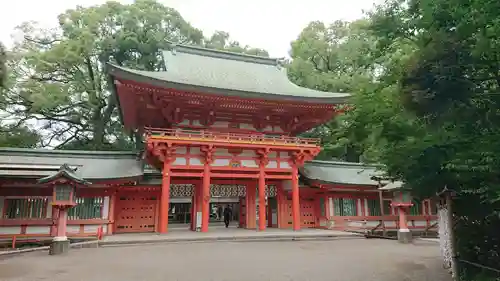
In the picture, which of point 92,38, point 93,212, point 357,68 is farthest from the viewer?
point 357,68

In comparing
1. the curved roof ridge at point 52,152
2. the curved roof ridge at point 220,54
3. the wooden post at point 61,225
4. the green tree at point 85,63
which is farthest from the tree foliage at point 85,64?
the wooden post at point 61,225

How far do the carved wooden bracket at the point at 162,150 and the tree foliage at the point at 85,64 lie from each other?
1311cm

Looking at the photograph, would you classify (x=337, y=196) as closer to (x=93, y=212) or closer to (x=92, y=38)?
(x=93, y=212)

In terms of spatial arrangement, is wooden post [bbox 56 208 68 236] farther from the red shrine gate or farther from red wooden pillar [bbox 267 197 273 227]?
red wooden pillar [bbox 267 197 273 227]

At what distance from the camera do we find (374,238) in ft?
50.8

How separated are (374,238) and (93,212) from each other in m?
12.6

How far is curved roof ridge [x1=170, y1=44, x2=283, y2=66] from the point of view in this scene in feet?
70.2

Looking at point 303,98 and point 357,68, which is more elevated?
point 357,68

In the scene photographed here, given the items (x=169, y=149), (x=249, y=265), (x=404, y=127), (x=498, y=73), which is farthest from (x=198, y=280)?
(x=169, y=149)

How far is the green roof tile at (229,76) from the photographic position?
1588cm

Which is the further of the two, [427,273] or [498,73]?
[427,273]

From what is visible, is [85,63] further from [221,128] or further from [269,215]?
[269,215]

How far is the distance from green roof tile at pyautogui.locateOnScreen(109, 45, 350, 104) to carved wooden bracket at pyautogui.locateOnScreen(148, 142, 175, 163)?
2.62 m

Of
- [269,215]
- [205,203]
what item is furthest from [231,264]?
[269,215]
